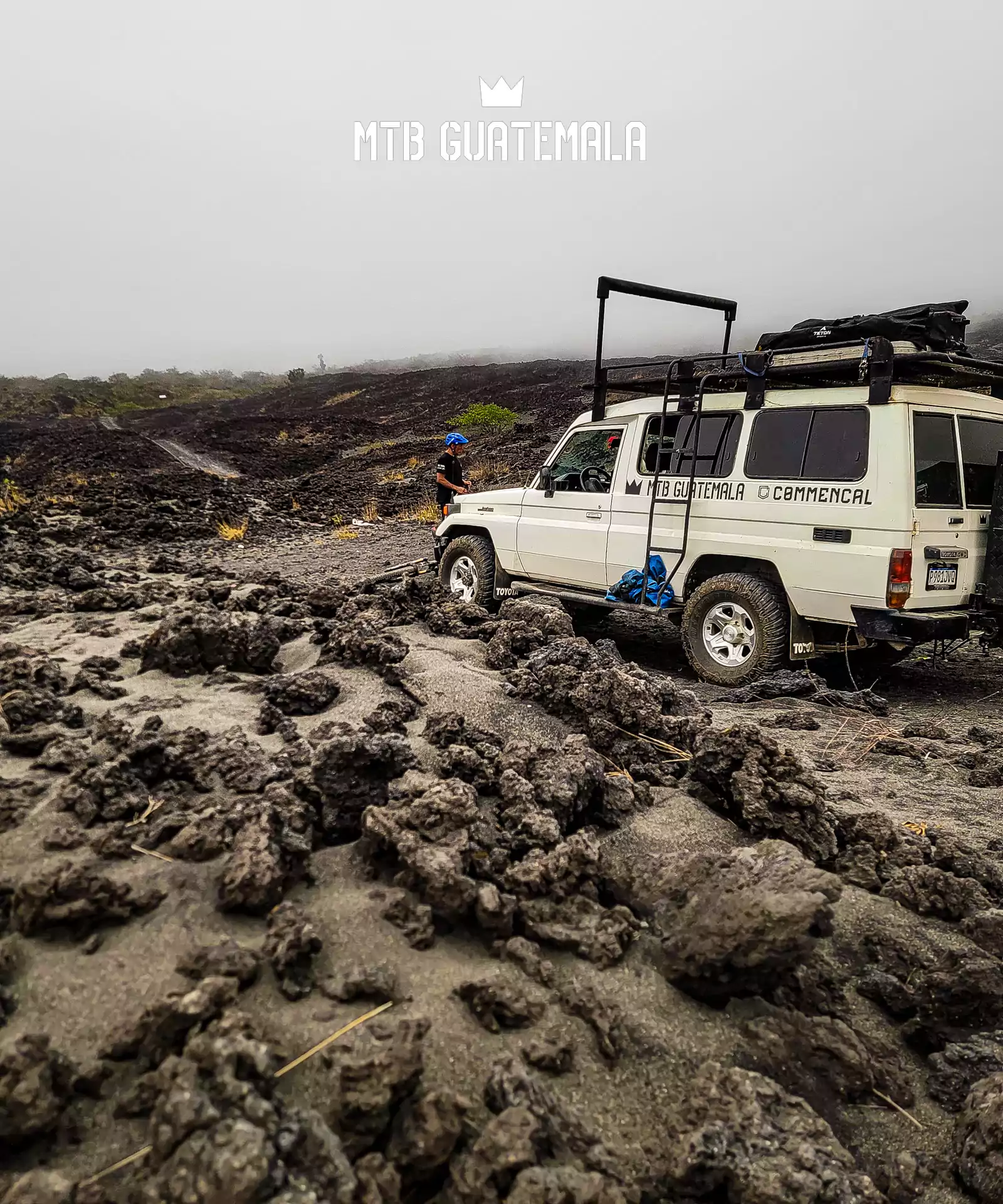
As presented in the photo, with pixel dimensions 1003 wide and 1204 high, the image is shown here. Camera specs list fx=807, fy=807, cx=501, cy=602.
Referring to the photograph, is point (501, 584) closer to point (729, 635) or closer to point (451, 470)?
point (729, 635)

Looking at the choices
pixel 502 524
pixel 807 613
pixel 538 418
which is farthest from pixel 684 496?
pixel 538 418

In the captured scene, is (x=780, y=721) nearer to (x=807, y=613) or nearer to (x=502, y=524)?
(x=807, y=613)

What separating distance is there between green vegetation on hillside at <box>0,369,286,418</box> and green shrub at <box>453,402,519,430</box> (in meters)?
26.6

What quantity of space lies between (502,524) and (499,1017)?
6.17 m

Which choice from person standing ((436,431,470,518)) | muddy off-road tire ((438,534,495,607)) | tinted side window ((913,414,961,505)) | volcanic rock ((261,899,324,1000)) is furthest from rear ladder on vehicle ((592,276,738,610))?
volcanic rock ((261,899,324,1000))

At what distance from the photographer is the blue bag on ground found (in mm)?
6824

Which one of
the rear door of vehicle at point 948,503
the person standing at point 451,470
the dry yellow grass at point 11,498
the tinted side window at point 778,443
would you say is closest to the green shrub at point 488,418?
the dry yellow grass at point 11,498

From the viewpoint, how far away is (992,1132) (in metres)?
2.08

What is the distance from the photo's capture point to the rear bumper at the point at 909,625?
212 inches

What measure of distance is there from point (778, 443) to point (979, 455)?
4.49 ft

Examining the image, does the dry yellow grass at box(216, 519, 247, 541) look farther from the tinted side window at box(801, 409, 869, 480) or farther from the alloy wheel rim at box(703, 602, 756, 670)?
the tinted side window at box(801, 409, 869, 480)

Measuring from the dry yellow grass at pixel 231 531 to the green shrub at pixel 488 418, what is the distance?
13.6 meters

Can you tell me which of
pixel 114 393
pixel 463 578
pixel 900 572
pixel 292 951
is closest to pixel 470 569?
pixel 463 578

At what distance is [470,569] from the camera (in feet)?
27.9
